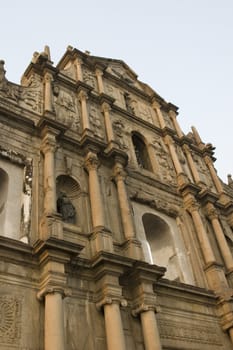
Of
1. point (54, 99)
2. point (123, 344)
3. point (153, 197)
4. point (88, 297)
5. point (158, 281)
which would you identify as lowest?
point (123, 344)

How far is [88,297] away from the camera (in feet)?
25.9

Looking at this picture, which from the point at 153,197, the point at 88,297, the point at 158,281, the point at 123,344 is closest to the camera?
the point at 123,344

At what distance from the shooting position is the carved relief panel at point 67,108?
12.1 meters

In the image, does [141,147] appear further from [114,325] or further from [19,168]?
[114,325]

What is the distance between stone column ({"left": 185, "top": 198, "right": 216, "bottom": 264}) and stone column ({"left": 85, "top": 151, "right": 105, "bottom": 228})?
3766mm

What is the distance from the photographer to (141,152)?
1445 cm

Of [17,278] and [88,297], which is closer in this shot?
[17,278]

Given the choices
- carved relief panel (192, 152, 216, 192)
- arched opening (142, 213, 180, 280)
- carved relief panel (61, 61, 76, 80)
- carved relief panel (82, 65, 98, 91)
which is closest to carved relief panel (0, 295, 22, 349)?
arched opening (142, 213, 180, 280)

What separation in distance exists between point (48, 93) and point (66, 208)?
4.27 metres

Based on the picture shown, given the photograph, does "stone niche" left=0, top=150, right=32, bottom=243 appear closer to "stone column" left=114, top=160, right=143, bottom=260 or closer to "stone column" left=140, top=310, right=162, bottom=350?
"stone column" left=114, top=160, right=143, bottom=260

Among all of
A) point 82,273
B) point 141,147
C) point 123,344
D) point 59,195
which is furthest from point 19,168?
point 141,147

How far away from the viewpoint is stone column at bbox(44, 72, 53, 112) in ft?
37.7

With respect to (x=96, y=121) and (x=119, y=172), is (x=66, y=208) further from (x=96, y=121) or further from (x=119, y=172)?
(x=96, y=121)

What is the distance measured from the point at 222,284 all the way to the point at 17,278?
5944 millimetres
